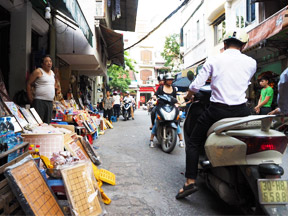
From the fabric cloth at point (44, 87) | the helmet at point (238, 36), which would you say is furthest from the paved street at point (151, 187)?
the helmet at point (238, 36)

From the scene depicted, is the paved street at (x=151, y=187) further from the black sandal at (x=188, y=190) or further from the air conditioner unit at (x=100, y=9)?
the air conditioner unit at (x=100, y=9)

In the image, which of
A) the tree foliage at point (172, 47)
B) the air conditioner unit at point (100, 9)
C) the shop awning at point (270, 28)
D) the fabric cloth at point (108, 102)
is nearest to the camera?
the shop awning at point (270, 28)

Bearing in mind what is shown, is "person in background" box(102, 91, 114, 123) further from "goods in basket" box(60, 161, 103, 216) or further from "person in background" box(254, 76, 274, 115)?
"goods in basket" box(60, 161, 103, 216)

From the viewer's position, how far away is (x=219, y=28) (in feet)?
52.6

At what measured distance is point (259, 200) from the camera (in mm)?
1789

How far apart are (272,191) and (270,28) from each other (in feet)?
22.5

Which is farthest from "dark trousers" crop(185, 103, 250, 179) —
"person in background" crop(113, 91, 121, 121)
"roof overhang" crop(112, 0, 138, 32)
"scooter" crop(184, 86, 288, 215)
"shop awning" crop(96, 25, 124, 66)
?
"roof overhang" crop(112, 0, 138, 32)

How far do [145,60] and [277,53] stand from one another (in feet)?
138

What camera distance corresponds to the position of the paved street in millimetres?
2492

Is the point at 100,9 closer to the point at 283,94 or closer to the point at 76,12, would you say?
the point at 76,12

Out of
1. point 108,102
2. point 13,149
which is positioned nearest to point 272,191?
point 13,149

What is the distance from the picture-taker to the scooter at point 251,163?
71.2 inches

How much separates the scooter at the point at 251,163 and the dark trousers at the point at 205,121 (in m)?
0.15

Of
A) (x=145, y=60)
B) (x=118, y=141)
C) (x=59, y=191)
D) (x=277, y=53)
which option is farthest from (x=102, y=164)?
(x=145, y=60)
